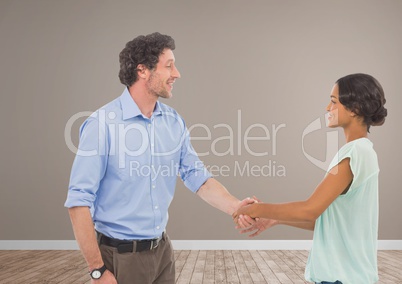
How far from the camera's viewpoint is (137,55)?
77.2 inches

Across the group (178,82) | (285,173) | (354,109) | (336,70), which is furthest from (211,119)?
(354,109)

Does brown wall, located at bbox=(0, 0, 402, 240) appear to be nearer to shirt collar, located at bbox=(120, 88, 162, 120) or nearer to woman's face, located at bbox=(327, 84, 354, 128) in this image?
shirt collar, located at bbox=(120, 88, 162, 120)

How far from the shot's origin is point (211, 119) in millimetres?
6094

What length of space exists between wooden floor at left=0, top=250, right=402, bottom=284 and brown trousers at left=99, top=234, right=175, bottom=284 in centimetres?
241

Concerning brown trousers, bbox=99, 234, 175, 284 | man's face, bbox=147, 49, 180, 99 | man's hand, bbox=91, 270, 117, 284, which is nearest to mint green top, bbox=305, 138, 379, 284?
brown trousers, bbox=99, 234, 175, 284

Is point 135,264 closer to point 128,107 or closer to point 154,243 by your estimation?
point 154,243

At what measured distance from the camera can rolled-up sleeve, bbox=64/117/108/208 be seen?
5.24 feet

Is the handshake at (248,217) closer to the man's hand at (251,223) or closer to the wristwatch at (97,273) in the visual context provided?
the man's hand at (251,223)

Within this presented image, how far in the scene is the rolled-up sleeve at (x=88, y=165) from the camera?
1597mm

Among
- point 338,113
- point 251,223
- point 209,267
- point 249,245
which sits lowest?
point 249,245

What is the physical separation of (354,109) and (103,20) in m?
5.07

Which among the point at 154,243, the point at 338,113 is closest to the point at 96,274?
the point at 154,243

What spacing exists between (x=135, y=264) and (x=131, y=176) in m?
0.32

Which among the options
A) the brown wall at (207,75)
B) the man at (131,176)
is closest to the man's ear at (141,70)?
the man at (131,176)
